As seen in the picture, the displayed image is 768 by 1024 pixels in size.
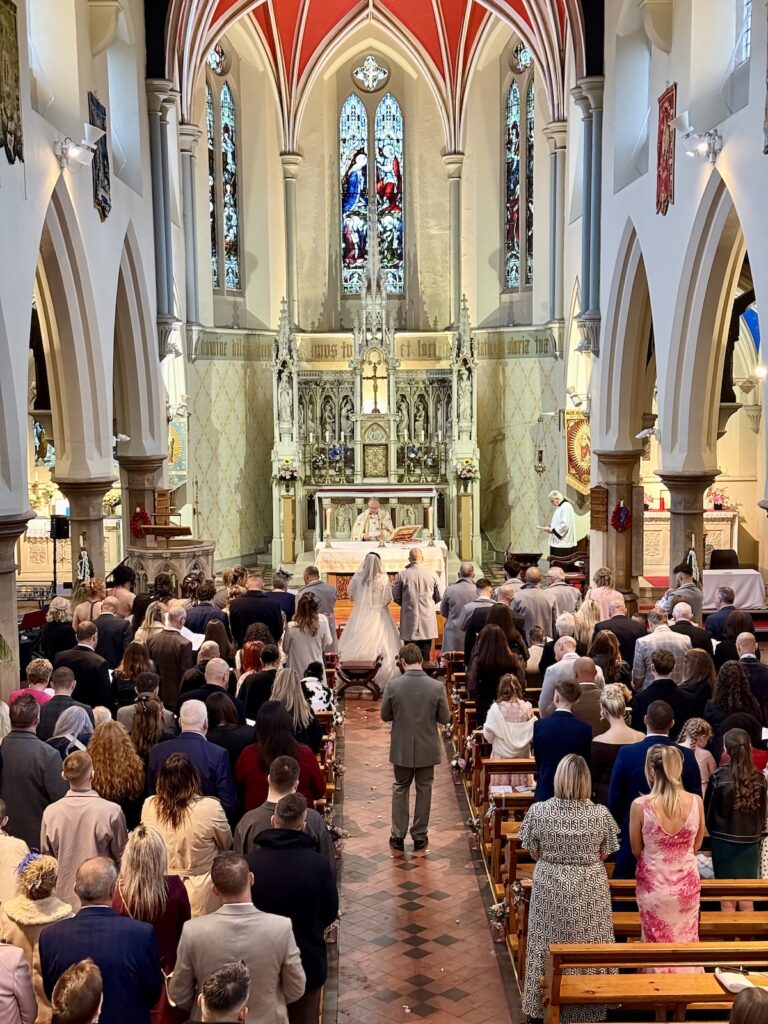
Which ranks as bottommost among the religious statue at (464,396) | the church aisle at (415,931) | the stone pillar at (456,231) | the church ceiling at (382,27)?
the church aisle at (415,931)

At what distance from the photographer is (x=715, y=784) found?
624 cm

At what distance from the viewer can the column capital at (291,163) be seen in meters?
25.9

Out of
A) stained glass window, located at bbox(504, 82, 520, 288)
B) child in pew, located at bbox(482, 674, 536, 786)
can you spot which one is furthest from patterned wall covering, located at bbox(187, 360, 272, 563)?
child in pew, located at bbox(482, 674, 536, 786)

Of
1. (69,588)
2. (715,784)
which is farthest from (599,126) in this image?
(715,784)

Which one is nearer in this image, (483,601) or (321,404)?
(483,601)

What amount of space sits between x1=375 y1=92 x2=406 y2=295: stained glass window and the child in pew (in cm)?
1989

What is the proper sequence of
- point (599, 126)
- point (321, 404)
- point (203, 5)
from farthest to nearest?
point (321, 404) < point (203, 5) < point (599, 126)

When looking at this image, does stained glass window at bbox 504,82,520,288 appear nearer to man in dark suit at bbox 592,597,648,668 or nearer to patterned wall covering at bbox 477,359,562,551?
patterned wall covering at bbox 477,359,562,551

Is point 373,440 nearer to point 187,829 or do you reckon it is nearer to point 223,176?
point 223,176

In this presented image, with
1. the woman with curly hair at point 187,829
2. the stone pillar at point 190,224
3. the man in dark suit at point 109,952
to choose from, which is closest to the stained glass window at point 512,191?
the stone pillar at point 190,224

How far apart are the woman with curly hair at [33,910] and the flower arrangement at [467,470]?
1986cm

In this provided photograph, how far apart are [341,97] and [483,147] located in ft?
11.8

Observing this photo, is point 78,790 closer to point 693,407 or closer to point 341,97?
point 693,407

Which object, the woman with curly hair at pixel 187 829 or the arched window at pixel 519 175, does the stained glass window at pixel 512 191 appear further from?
the woman with curly hair at pixel 187 829
